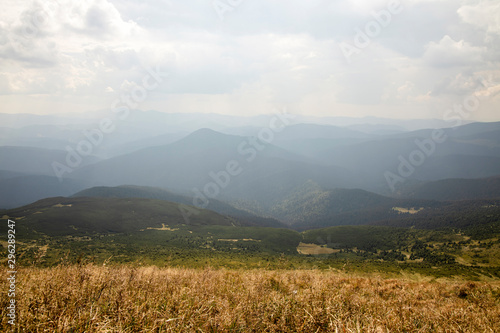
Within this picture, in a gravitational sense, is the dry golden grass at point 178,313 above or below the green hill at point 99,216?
above

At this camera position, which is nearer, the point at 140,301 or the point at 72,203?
the point at 140,301

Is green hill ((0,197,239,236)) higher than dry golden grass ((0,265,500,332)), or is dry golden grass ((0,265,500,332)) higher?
dry golden grass ((0,265,500,332))

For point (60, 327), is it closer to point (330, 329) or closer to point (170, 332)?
point (170, 332)

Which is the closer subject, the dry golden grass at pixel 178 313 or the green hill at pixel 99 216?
the dry golden grass at pixel 178 313

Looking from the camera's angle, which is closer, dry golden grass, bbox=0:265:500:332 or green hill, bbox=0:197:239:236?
dry golden grass, bbox=0:265:500:332

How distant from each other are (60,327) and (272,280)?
7.88 meters

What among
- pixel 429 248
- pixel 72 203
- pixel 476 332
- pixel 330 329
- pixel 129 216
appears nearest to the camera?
pixel 330 329

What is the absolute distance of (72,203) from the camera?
397 feet

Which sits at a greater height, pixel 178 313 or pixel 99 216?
pixel 178 313

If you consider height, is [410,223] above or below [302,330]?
below

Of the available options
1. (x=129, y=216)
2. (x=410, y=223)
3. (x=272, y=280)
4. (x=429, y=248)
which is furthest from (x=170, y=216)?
(x=410, y=223)

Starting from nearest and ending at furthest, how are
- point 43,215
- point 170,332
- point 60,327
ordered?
point 60,327
point 170,332
point 43,215

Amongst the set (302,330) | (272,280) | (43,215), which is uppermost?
(302,330)

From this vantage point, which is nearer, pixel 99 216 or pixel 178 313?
pixel 178 313
